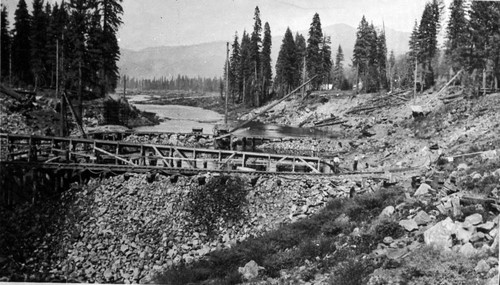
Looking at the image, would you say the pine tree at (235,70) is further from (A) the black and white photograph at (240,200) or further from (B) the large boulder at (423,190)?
(B) the large boulder at (423,190)

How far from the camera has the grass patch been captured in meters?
8.57

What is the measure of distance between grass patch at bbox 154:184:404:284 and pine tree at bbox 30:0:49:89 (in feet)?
80.1

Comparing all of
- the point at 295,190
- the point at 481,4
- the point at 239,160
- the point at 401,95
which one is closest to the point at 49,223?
the point at 239,160

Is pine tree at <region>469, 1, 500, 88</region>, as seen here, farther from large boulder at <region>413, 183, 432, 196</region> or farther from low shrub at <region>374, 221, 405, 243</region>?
low shrub at <region>374, 221, 405, 243</region>

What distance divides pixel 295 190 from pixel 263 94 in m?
44.4

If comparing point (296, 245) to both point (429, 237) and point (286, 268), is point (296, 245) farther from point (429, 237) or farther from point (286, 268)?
point (429, 237)

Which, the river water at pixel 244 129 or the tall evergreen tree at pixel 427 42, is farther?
the tall evergreen tree at pixel 427 42

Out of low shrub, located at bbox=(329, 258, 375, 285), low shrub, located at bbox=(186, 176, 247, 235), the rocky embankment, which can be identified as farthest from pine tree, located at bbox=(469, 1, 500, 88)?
low shrub, located at bbox=(329, 258, 375, 285)

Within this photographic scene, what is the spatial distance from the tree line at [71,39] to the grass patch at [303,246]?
14.7m

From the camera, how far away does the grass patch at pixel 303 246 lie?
28.1ft

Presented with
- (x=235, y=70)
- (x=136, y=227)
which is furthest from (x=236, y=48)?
(x=136, y=227)

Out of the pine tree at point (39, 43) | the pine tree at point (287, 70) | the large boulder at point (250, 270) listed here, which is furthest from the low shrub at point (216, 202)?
the pine tree at point (287, 70)

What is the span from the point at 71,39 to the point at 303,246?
2300 centimetres

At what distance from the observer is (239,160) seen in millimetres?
16312
